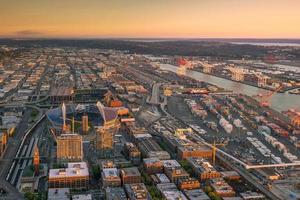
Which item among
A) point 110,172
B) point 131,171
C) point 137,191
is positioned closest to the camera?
point 137,191

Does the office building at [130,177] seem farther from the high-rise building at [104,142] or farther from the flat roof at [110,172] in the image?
the high-rise building at [104,142]

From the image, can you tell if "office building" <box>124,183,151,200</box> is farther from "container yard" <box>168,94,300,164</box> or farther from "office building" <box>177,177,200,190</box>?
"container yard" <box>168,94,300,164</box>

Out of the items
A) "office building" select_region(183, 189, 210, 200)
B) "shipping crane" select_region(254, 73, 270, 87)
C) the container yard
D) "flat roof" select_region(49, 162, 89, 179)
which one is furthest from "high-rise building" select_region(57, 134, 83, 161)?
"shipping crane" select_region(254, 73, 270, 87)

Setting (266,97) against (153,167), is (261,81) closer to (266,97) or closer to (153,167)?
(266,97)

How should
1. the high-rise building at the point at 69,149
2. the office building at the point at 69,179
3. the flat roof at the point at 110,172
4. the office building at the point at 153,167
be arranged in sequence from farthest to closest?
the high-rise building at the point at 69,149 < the office building at the point at 153,167 < the flat roof at the point at 110,172 < the office building at the point at 69,179

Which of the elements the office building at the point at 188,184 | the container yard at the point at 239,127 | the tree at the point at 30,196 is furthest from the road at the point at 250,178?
the tree at the point at 30,196

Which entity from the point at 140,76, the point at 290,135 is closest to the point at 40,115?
the point at 290,135

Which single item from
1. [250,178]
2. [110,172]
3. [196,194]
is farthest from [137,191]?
[250,178]

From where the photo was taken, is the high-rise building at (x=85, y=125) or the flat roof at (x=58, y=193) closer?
the flat roof at (x=58, y=193)

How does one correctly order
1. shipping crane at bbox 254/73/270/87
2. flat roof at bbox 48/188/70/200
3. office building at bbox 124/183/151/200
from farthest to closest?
shipping crane at bbox 254/73/270/87
flat roof at bbox 48/188/70/200
office building at bbox 124/183/151/200
